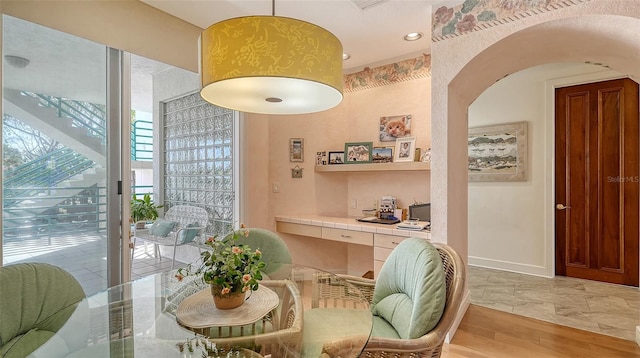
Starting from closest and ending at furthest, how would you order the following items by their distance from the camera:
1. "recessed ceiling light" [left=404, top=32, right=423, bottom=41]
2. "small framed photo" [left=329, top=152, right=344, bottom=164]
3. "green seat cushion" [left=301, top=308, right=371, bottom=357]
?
"green seat cushion" [left=301, top=308, right=371, bottom=357]
"recessed ceiling light" [left=404, top=32, right=423, bottom=41]
"small framed photo" [left=329, top=152, right=344, bottom=164]

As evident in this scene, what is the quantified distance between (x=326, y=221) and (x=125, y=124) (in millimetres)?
2004

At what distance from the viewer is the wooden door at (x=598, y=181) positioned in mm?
3488

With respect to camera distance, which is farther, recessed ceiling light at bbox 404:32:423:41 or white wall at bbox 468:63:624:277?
white wall at bbox 468:63:624:277

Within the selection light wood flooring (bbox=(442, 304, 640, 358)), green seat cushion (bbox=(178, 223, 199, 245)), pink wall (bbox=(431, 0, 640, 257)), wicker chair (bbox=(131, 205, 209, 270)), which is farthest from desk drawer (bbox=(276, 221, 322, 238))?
light wood flooring (bbox=(442, 304, 640, 358))

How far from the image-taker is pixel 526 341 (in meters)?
2.43

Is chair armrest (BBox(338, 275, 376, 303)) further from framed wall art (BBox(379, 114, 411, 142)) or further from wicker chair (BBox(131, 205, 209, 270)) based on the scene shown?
wicker chair (BBox(131, 205, 209, 270))

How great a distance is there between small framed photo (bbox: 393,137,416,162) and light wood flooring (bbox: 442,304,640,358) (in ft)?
5.30

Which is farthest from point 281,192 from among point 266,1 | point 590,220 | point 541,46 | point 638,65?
point 590,220

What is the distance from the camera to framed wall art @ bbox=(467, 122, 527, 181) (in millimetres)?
4043

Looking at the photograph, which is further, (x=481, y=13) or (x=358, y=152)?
(x=358, y=152)

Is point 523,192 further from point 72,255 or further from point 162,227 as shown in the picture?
point 72,255

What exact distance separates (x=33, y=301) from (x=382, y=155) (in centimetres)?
303

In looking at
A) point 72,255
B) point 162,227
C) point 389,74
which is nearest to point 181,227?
point 162,227

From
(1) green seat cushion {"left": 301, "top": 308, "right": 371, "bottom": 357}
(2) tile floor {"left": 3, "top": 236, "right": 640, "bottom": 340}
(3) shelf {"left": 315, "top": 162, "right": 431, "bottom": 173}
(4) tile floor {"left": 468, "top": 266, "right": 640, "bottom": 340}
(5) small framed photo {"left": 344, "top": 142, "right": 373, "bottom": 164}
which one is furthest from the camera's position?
(5) small framed photo {"left": 344, "top": 142, "right": 373, "bottom": 164}
